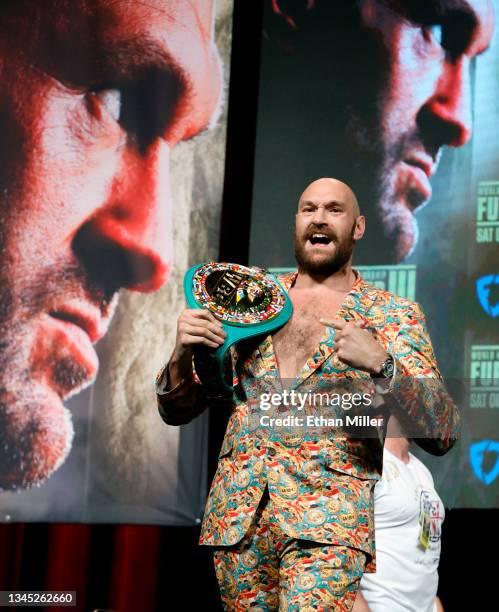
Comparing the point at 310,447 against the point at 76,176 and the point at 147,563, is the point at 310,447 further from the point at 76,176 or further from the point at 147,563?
the point at 76,176

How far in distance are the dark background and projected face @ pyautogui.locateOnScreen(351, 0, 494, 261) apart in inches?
44.7

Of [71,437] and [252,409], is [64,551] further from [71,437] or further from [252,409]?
[252,409]

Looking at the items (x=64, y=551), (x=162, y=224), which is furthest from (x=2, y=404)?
(x=162, y=224)

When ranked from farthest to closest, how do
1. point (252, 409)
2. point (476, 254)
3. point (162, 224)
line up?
point (162, 224)
point (476, 254)
point (252, 409)

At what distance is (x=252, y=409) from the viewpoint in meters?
2.32

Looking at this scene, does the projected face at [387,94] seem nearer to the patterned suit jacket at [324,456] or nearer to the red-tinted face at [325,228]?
the red-tinted face at [325,228]

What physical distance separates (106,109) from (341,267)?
6.55ft

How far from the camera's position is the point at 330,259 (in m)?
2.53

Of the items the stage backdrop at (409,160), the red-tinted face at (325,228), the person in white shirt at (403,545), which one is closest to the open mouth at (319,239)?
the red-tinted face at (325,228)

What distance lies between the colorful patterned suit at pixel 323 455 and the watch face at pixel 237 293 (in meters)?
0.11

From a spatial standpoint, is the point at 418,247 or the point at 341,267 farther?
the point at 418,247

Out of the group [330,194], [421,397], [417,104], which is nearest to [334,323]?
[421,397]

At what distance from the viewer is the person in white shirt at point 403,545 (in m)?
3.04

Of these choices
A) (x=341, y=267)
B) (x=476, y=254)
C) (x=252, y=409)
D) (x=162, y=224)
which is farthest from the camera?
(x=162, y=224)
